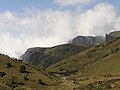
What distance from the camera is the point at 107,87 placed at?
68.6m

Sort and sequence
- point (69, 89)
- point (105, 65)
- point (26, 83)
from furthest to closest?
point (105, 65), point (26, 83), point (69, 89)

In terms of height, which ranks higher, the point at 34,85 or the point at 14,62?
the point at 14,62

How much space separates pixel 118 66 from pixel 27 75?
233 feet

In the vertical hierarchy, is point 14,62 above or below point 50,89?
above

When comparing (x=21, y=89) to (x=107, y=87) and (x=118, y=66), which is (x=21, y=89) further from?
(x=118, y=66)

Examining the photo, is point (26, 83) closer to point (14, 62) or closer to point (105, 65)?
point (14, 62)

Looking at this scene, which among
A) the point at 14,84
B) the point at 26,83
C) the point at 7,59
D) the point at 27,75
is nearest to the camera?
the point at 14,84

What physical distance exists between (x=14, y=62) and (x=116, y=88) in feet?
197

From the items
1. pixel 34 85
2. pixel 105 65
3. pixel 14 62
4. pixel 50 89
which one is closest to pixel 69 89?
pixel 50 89

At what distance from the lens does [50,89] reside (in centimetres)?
8981

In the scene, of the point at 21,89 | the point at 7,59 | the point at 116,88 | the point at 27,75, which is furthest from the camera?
the point at 7,59

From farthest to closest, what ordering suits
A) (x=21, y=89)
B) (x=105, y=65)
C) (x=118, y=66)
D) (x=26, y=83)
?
(x=105, y=65) < (x=118, y=66) < (x=26, y=83) < (x=21, y=89)

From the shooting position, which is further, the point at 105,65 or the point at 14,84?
the point at 105,65

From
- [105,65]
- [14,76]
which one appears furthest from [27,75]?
[105,65]
